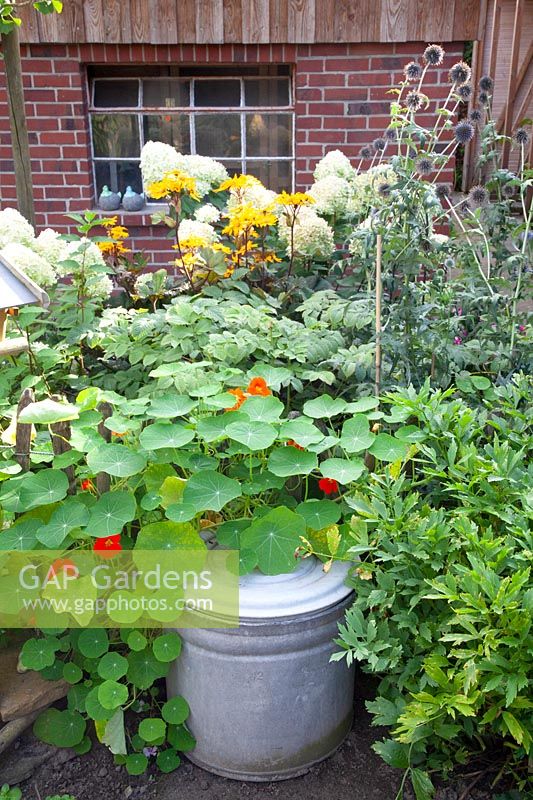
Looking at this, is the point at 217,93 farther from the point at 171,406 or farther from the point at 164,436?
the point at 164,436

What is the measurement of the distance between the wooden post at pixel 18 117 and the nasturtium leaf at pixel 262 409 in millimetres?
1572

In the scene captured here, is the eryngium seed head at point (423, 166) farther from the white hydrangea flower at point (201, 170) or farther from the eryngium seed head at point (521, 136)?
the white hydrangea flower at point (201, 170)

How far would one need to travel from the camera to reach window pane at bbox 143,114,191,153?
4.61 m

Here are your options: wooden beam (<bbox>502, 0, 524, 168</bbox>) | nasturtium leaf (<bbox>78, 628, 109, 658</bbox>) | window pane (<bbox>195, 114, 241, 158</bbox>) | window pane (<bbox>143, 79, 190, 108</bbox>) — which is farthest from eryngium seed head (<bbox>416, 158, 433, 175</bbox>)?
window pane (<bbox>143, 79, 190, 108</bbox>)

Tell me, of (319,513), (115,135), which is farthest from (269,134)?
(319,513)

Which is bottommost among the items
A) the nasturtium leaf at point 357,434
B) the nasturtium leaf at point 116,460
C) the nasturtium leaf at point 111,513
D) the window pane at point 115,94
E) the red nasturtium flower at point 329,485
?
the red nasturtium flower at point 329,485

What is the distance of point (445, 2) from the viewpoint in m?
4.16

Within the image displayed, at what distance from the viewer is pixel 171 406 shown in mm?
1842

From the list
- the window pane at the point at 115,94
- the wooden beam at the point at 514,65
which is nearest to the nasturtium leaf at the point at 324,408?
the wooden beam at the point at 514,65

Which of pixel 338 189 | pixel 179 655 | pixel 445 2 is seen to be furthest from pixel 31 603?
pixel 445 2

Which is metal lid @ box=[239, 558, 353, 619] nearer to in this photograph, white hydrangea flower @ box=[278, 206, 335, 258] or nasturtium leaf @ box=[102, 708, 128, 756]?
nasturtium leaf @ box=[102, 708, 128, 756]

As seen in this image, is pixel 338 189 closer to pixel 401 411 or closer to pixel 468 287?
pixel 468 287

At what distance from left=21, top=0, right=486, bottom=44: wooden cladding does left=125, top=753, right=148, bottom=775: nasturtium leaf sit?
3.91 meters

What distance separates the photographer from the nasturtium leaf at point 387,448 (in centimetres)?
175
